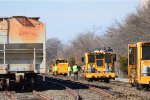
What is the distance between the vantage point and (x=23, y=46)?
994 inches

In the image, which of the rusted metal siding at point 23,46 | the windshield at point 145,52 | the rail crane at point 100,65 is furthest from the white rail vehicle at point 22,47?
the rail crane at point 100,65

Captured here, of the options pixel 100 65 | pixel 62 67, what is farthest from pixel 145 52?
pixel 62 67

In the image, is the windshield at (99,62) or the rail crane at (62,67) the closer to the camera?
the windshield at (99,62)

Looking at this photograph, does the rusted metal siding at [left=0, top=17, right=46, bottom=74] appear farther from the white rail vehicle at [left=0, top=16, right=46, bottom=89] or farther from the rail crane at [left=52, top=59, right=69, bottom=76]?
the rail crane at [left=52, top=59, right=69, bottom=76]

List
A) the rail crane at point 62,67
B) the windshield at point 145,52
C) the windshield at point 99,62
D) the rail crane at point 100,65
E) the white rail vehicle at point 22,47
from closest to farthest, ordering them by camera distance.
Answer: the windshield at point 145,52
the white rail vehicle at point 22,47
the rail crane at point 100,65
the windshield at point 99,62
the rail crane at point 62,67

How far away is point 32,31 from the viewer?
83.3 feet

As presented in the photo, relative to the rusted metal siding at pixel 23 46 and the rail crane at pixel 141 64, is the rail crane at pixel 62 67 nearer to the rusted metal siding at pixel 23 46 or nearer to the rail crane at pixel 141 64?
the rail crane at pixel 141 64

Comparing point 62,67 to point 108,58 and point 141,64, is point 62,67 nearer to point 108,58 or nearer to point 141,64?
point 108,58

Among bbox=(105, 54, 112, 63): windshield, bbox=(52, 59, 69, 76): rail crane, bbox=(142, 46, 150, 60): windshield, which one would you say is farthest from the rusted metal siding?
bbox=(52, 59, 69, 76): rail crane

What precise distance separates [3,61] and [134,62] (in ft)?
24.0

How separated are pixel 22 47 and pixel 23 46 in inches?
3.1

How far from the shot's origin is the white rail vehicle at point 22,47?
25031 millimetres

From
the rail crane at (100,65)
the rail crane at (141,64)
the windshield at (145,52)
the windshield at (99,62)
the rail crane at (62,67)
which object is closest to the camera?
the rail crane at (141,64)

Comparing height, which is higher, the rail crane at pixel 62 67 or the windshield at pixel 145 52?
the windshield at pixel 145 52
